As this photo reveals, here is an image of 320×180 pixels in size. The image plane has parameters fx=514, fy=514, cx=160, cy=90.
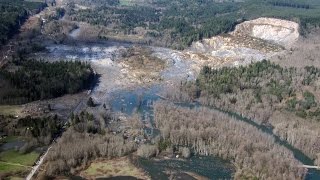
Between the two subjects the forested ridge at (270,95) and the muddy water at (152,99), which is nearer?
the muddy water at (152,99)

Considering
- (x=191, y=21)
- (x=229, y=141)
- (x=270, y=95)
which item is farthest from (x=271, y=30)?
(x=229, y=141)

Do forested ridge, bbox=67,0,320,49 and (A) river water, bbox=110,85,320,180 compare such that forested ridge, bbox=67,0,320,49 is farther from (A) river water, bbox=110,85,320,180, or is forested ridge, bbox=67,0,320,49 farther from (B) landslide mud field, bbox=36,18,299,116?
(A) river water, bbox=110,85,320,180

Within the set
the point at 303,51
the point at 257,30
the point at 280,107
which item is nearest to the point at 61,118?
the point at 280,107

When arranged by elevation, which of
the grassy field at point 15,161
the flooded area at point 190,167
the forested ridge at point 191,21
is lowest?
the flooded area at point 190,167

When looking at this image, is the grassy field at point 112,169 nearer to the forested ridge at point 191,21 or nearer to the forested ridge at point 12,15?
the forested ridge at point 12,15

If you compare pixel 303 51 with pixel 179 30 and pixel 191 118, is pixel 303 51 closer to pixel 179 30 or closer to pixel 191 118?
pixel 179 30

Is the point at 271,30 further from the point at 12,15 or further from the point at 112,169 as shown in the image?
the point at 112,169

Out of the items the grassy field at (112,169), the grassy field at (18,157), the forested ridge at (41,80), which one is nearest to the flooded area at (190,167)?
the grassy field at (112,169)
